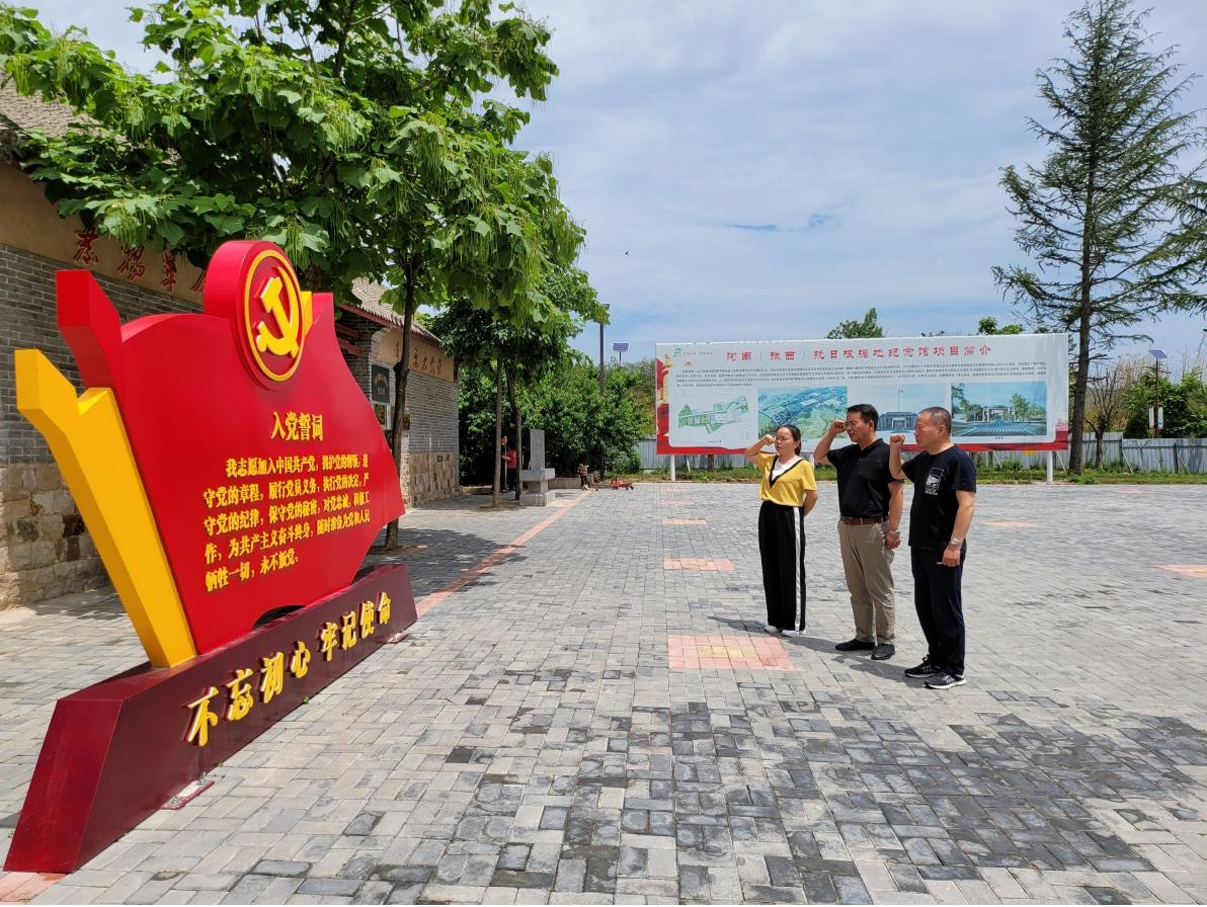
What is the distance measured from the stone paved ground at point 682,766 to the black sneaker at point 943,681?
0.06 m

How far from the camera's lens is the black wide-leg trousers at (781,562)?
588cm

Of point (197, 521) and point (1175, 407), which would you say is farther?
point (1175, 407)

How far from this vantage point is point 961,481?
441cm

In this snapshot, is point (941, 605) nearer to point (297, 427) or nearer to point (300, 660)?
point (300, 660)

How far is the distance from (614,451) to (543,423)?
2.74m

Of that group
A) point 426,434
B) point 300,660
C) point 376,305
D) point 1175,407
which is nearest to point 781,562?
point 300,660

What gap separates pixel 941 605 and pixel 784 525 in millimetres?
1500

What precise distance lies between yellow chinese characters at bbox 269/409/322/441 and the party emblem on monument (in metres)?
0.01

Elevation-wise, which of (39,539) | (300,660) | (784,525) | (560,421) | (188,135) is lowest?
(300,660)

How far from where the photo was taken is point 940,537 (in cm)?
454

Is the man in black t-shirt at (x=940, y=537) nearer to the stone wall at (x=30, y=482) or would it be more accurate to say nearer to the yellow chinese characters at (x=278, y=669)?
the yellow chinese characters at (x=278, y=669)

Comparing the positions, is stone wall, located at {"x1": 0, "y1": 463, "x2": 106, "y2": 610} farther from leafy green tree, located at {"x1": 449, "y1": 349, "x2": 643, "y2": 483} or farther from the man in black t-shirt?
leafy green tree, located at {"x1": 449, "y1": 349, "x2": 643, "y2": 483}

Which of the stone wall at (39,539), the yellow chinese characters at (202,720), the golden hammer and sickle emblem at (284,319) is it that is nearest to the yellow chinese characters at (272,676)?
the yellow chinese characters at (202,720)

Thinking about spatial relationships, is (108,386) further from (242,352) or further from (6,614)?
(6,614)
